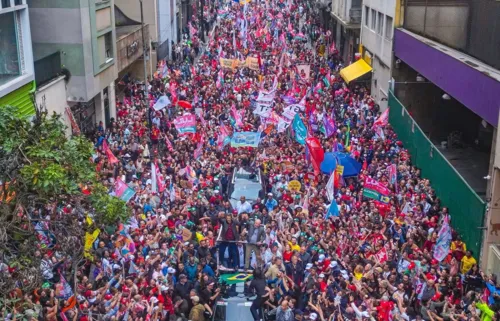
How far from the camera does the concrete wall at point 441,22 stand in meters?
23.9

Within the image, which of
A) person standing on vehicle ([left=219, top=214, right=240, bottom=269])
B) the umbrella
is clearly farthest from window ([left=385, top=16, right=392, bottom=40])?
person standing on vehicle ([left=219, top=214, right=240, bottom=269])

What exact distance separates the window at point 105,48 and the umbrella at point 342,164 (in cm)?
1101

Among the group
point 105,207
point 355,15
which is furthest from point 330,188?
point 355,15

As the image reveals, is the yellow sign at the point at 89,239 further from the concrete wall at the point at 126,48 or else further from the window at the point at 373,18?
the window at the point at 373,18

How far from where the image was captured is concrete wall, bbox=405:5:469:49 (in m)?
23.9

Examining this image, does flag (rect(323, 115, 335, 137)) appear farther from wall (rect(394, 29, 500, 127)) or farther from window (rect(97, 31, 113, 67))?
window (rect(97, 31, 113, 67))

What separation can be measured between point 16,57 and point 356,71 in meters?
20.5

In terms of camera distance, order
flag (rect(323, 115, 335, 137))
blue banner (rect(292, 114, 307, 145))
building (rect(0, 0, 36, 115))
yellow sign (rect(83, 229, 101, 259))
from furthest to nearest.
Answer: flag (rect(323, 115, 335, 137)), blue banner (rect(292, 114, 307, 145)), building (rect(0, 0, 36, 115)), yellow sign (rect(83, 229, 101, 259))

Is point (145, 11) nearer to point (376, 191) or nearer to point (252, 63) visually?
point (252, 63)

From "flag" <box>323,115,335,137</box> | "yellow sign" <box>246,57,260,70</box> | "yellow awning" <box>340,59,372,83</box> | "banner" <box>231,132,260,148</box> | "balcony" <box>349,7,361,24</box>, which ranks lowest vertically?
"yellow awning" <box>340,59,372,83</box>

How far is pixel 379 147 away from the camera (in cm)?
2372

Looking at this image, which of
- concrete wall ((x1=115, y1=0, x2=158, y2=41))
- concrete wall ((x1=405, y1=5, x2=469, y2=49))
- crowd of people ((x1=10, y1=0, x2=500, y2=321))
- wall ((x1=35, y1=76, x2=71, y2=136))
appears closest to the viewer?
crowd of people ((x1=10, y1=0, x2=500, y2=321))

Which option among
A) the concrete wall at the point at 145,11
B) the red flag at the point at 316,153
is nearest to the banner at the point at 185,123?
the red flag at the point at 316,153

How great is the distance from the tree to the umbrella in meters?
9.50
